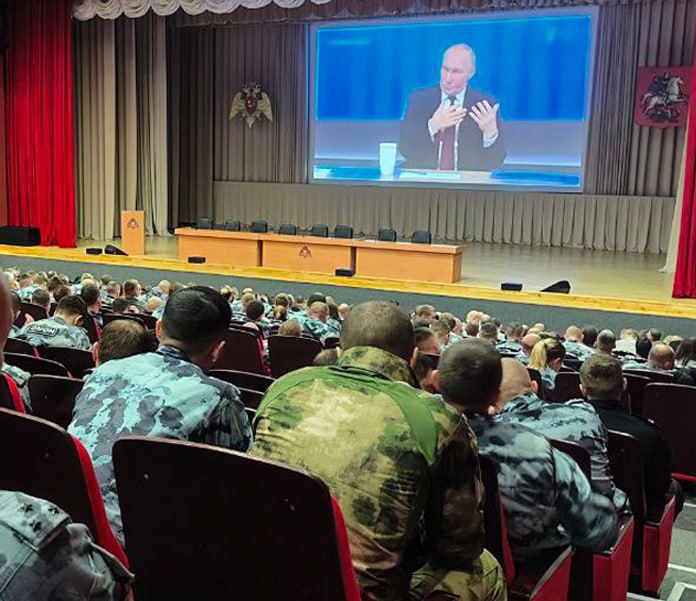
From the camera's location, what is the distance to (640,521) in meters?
2.83

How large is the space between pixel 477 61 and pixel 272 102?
4.73 metres

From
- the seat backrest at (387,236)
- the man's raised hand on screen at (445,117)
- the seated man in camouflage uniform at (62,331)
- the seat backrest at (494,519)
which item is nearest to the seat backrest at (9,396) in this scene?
the seat backrest at (494,519)

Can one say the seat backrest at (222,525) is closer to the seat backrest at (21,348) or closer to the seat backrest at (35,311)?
the seat backrest at (21,348)

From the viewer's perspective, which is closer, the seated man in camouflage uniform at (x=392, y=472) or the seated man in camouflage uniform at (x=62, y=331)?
the seated man in camouflage uniform at (x=392, y=472)

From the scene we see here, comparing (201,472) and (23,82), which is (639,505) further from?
(23,82)

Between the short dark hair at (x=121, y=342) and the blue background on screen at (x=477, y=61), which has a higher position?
the blue background on screen at (x=477, y=61)

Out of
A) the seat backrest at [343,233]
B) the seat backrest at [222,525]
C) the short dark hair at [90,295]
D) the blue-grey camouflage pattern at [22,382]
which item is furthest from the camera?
the seat backrest at [343,233]

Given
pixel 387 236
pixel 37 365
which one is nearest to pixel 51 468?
pixel 37 365

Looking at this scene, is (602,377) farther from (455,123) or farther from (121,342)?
(455,123)

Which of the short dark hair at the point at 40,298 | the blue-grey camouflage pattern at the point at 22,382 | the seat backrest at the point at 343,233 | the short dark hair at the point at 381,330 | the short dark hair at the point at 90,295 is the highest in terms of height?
the short dark hair at the point at 381,330

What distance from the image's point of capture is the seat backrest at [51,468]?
Answer: 1579 mm

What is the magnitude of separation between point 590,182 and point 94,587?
47.3ft

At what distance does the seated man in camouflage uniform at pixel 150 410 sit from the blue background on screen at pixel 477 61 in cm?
1310

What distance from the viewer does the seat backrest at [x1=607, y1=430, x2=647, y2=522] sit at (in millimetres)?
2736
